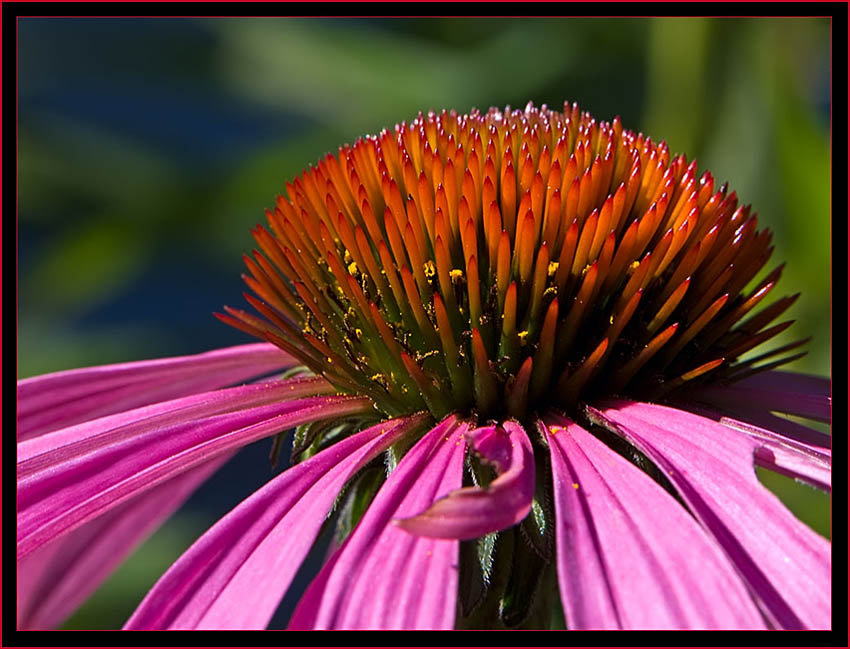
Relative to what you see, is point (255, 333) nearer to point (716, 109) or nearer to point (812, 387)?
point (812, 387)

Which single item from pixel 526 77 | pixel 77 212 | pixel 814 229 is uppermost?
pixel 526 77

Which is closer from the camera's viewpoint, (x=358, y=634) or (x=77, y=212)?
(x=358, y=634)

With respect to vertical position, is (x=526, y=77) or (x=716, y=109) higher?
(x=526, y=77)

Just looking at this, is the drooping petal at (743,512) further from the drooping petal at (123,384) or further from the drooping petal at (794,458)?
the drooping petal at (123,384)

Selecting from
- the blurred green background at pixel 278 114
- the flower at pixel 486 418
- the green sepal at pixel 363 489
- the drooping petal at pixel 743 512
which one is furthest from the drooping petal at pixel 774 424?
the blurred green background at pixel 278 114

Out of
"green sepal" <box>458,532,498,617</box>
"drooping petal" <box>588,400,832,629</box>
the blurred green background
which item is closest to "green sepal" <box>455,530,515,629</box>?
"green sepal" <box>458,532,498,617</box>

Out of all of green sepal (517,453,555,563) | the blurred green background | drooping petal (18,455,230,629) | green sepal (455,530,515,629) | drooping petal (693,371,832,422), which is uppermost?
the blurred green background

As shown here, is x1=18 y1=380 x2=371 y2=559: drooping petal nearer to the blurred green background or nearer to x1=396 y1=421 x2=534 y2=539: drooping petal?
x1=396 y1=421 x2=534 y2=539: drooping petal

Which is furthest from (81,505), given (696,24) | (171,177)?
(171,177)
